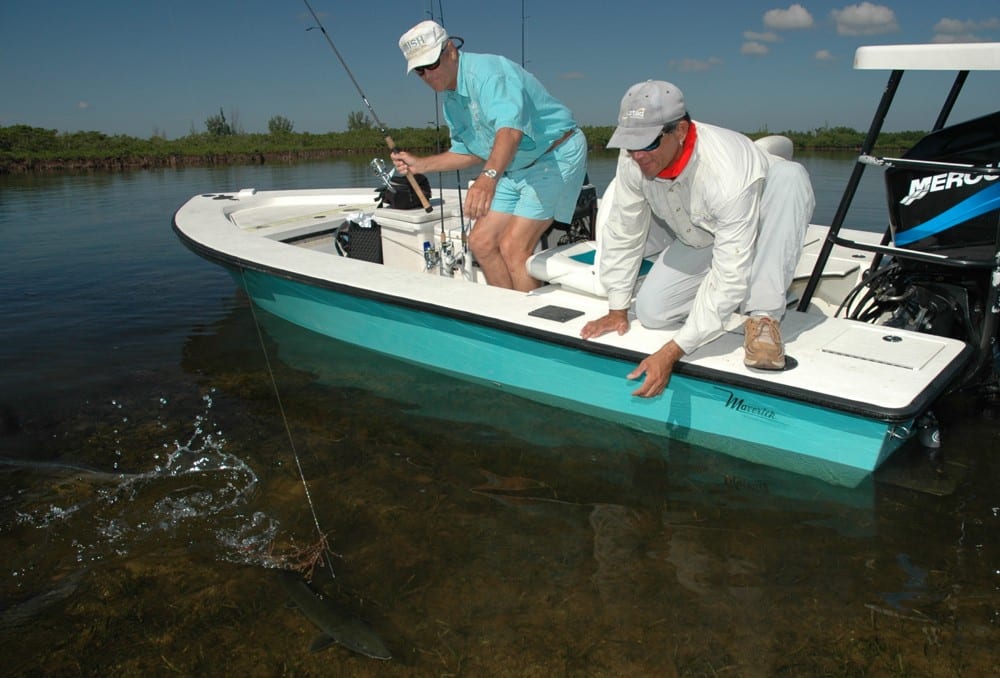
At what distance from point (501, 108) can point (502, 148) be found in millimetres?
238

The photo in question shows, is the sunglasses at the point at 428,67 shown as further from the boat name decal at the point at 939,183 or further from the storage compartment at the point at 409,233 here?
the boat name decal at the point at 939,183

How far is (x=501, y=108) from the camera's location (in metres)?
3.45

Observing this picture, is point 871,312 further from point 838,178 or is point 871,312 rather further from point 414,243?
point 838,178

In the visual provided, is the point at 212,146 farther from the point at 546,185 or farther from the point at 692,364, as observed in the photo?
the point at 692,364

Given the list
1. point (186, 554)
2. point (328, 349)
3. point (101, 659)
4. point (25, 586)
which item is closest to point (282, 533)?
point (186, 554)

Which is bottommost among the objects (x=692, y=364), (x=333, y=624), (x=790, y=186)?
(x=333, y=624)

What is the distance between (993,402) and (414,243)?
3772 millimetres

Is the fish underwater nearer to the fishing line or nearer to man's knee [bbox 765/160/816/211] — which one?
the fishing line

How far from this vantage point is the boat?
271cm

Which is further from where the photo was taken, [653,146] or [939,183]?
[939,183]

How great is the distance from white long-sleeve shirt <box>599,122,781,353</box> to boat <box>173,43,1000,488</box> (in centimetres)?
34

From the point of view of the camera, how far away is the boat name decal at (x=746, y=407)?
2.83 metres

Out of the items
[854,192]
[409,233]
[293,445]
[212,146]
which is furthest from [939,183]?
[212,146]

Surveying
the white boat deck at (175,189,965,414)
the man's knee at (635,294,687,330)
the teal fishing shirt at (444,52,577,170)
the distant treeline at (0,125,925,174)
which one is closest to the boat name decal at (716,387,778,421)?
the white boat deck at (175,189,965,414)
